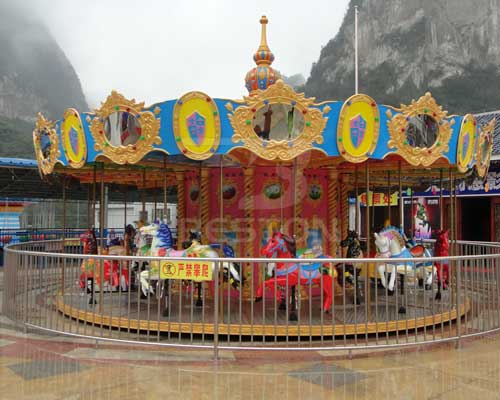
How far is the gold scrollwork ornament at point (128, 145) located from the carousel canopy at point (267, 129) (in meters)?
0.01

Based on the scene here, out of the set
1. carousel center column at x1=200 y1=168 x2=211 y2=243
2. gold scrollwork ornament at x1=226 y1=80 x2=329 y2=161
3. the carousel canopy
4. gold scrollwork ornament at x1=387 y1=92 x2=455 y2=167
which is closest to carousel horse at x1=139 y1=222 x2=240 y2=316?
carousel center column at x1=200 y1=168 x2=211 y2=243

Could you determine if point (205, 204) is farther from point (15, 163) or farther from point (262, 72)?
point (15, 163)

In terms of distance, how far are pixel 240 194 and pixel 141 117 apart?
103 inches

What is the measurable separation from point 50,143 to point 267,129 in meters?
4.29

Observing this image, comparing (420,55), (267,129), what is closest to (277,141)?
(267,129)

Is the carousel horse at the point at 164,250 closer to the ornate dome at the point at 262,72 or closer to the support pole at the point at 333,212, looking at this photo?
the support pole at the point at 333,212

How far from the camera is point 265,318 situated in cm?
676

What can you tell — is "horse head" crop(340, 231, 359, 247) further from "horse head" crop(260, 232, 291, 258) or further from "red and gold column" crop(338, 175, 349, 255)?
"horse head" crop(260, 232, 291, 258)

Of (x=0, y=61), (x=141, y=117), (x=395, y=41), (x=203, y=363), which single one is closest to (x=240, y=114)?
(x=141, y=117)

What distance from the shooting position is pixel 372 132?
702 centimetres

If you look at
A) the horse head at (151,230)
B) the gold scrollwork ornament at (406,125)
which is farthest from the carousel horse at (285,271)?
the gold scrollwork ornament at (406,125)

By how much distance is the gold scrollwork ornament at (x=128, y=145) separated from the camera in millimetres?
6918

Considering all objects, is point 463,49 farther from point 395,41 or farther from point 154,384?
point 154,384

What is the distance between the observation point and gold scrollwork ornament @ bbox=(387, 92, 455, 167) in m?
7.16
